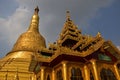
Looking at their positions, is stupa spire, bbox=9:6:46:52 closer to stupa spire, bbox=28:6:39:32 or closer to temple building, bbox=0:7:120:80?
stupa spire, bbox=28:6:39:32

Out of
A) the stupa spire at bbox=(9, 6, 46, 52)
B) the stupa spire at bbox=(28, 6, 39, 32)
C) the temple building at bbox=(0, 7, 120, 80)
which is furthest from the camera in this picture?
the stupa spire at bbox=(28, 6, 39, 32)

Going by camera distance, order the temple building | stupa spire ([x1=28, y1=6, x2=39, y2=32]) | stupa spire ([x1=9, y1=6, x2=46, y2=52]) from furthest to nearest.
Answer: stupa spire ([x1=28, y1=6, x2=39, y2=32]) < stupa spire ([x1=9, y1=6, x2=46, y2=52]) < the temple building

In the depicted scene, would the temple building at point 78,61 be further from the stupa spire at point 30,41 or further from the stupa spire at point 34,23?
the stupa spire at point 34,23

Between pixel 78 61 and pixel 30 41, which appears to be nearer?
pixel 78 61

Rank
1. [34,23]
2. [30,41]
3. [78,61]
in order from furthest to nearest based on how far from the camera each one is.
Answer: [34,23]
[30,41]
[78,61]

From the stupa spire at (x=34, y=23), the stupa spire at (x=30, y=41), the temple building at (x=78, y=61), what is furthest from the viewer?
the stupa spire at (x=34, y=23)

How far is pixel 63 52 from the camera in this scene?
687 inches

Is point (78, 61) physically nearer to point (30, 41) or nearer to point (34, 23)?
point (30, 41)

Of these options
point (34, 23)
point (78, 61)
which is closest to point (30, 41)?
point (34, 23)

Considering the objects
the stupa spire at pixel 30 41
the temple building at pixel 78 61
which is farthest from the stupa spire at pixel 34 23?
the temple building at pixel 78 61

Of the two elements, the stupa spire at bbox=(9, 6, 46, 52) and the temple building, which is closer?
the temple building

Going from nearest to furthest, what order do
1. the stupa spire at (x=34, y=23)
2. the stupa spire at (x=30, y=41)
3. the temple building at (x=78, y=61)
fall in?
the temple building at (x=78, y=61) < the stupa spire at (x=30, y=41) < the stupa spire at (x=34, y=23)

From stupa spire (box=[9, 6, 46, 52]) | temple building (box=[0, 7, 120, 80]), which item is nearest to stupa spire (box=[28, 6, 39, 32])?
stupa spire (box=[9, 6, 46, 52])

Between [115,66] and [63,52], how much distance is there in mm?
6437
